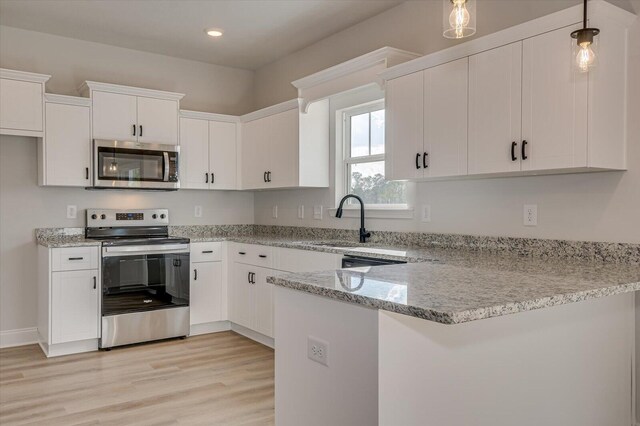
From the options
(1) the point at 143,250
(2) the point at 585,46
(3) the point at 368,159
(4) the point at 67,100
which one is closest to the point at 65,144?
(4) the point at 67,100

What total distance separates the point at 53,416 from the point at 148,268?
1640 millimetres

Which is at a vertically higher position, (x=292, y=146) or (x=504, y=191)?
(x=292, y=146)

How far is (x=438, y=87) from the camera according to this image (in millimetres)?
3049

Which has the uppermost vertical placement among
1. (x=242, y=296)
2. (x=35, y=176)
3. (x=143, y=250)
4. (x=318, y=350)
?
(x=35, y=176)

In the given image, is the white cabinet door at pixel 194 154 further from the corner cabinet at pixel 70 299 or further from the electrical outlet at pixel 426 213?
the electrical outlet at pixel 426 213

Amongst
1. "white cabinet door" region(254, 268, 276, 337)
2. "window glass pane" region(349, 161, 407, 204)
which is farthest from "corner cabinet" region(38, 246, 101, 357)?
"window glass pane" region(349, 161, 407, 204)

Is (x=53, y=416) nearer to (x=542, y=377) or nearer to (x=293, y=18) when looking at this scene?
(x=542, y=377)

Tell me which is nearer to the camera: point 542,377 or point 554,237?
point 542,377

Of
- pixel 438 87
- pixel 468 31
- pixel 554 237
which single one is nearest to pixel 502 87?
pixel 438 87

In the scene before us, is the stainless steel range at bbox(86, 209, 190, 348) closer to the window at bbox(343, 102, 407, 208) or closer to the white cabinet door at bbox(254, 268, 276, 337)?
the white cabinet door at bbox(254, 268, 276, 337)

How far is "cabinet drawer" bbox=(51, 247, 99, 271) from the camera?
3953mm

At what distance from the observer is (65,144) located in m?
4.21

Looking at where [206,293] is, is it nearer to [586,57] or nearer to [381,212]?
[381,212]

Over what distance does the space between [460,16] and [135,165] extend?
3.52 m
